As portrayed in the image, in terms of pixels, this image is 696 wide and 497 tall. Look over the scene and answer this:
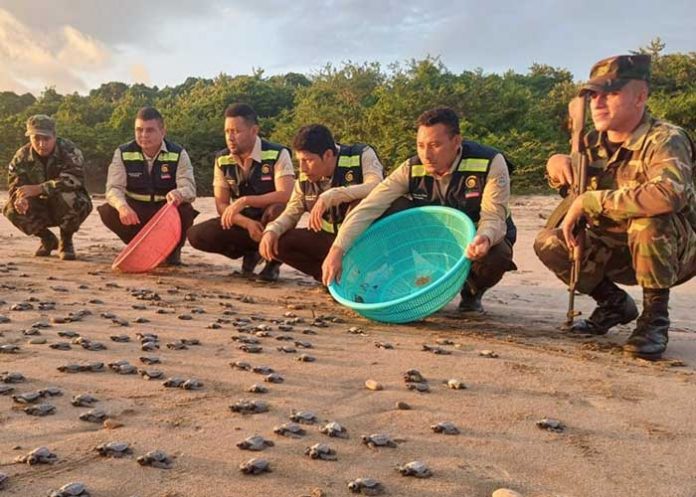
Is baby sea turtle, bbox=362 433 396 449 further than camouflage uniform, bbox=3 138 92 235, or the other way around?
camouflage uniform, bbox=3 138 92 235

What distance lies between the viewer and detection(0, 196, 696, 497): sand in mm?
2260

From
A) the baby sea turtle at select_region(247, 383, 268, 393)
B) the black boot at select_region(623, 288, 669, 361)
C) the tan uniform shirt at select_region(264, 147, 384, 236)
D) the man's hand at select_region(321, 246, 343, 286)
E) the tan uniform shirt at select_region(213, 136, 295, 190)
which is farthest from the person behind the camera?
the tan uniform shirt at select_region(213, 136, 295, 190)

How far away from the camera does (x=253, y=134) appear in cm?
657

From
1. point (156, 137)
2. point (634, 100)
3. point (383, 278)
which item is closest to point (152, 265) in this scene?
point (156, 137)

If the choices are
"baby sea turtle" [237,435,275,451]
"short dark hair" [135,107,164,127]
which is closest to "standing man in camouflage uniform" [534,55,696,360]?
"baby sea turtle" [237,435,275,451]

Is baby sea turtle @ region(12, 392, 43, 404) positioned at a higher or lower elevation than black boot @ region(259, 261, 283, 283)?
lower

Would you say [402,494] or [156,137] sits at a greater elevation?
[156,137]

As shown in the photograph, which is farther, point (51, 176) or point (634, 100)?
point (51, 176)

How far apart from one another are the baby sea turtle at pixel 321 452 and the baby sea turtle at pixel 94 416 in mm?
882

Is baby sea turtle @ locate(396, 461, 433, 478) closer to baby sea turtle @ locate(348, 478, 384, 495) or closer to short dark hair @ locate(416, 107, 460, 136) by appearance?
baby sea turtle @ locate(348, 478, 384, 495)

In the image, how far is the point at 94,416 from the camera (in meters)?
2.67

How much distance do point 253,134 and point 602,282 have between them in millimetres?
3629

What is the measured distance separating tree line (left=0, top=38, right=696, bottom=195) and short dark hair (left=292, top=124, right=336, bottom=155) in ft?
35.0

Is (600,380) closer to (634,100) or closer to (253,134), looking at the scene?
(634,100)
